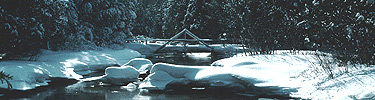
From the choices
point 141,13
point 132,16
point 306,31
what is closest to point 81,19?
point 132,16

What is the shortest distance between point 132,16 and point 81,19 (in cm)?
511

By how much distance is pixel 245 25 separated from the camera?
18.0 meters

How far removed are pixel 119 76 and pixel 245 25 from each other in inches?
315

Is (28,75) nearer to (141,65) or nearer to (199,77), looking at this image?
(141,65)

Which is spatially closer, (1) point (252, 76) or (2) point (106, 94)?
(2) point (106, 94)

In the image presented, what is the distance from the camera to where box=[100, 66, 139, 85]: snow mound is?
502 inches

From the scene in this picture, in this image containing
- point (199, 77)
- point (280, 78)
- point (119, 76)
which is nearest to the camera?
point (280, 78)

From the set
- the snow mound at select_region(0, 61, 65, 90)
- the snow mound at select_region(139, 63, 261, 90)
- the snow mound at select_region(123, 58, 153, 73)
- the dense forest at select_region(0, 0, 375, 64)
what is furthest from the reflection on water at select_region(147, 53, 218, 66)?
the snow mound at select_region(0, 61, 65, 90)

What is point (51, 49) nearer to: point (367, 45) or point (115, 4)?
point (115, 4)

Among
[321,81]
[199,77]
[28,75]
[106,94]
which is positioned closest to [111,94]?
[106,94]

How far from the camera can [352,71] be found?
8.79 m

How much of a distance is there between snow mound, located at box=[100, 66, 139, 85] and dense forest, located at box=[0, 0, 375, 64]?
545 cm

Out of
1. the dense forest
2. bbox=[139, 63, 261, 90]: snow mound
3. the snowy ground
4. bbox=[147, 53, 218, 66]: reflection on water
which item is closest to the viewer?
the snowy ground

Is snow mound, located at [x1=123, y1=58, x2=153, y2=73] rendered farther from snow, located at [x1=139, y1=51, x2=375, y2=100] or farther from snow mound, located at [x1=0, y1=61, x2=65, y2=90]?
snow, located at [x1=139, y1=51, x2=375, y2=100]
